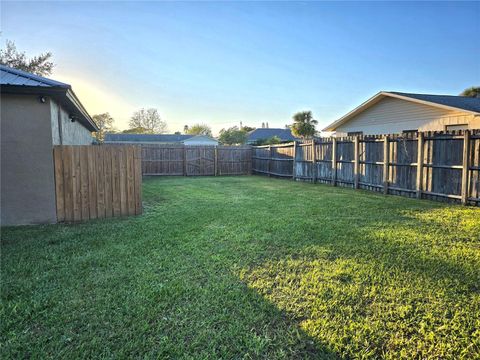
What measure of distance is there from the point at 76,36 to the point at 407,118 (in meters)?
14.9

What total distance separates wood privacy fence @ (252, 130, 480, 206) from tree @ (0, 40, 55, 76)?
72.7ft

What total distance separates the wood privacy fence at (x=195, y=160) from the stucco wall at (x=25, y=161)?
12.8 m

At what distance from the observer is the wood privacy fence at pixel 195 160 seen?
1847 cm

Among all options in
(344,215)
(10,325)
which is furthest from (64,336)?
A: (344,215)

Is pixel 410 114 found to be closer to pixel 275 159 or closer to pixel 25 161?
pixel 275 159

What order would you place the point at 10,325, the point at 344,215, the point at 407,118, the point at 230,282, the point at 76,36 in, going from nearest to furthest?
the point at 10,325 → the point at 230,282 → the point at 344,215 → the point at 76,36 → the point at 407,118

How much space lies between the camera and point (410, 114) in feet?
47.0

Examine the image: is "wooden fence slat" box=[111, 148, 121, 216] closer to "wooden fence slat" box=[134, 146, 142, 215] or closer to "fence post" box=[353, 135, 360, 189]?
"wooden fence slat" box=[134, 146, 142, 215]

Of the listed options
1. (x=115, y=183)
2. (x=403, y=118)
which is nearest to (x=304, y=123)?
(x=403, y=118)

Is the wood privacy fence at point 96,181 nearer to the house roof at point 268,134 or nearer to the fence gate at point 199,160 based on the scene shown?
the fence gate at point 199,160

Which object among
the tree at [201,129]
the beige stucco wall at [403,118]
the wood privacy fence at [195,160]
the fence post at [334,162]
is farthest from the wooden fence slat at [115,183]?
the tree at [201,129]

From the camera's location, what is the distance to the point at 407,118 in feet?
47.5

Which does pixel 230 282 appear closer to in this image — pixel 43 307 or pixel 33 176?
pixel 43 307

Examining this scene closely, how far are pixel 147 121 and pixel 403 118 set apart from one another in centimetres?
4584
